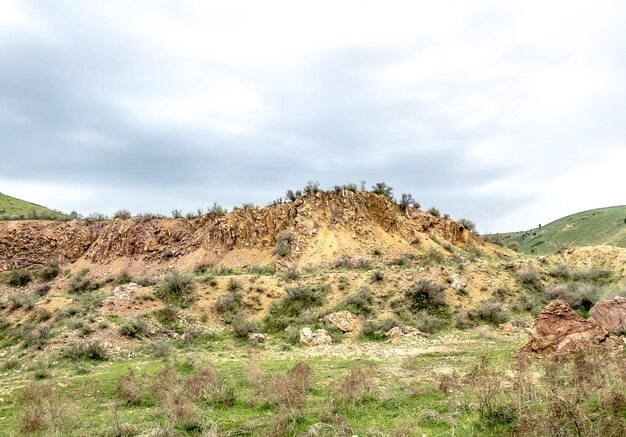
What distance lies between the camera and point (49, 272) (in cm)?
3847

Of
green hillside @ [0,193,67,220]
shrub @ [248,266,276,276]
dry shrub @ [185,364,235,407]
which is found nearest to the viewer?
dry shrub @ [185,364,235,407]

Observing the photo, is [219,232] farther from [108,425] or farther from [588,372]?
[588,372]

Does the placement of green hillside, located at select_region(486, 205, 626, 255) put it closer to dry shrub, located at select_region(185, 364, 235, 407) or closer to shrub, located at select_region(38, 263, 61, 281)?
shrub, located at select_region(38, 263, 61, 281)

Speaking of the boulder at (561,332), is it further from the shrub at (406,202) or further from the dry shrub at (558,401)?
the shrub at (406,202)

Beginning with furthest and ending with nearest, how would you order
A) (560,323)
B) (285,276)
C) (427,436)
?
1. (285,276)
2. (560,323)
3. (427,436)

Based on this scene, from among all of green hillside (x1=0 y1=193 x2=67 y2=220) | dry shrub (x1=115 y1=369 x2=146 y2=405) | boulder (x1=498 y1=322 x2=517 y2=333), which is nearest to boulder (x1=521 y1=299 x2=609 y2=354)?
boulder (x1=498 y1=322 x2=517 y2=333)

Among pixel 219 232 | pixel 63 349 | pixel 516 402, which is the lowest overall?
pixel 63 349

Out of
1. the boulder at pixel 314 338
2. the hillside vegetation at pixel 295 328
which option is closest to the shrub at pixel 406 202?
the hillside vegetation at pixel 295 328

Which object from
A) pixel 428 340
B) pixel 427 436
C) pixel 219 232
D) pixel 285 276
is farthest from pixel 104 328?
pixel 219 232

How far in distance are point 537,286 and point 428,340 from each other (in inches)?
397

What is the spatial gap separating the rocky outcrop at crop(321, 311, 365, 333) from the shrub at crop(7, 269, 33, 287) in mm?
29394

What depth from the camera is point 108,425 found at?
802cm

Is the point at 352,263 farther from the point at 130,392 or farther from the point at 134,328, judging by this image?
the point at 130,392

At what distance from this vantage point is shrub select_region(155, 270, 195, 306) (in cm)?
2328
